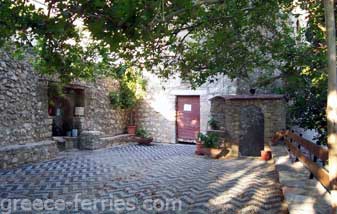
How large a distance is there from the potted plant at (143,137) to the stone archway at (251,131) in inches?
154

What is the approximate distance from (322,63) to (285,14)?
60.9 inches

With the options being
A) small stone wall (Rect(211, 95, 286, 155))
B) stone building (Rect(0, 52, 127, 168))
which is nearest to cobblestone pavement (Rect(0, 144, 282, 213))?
stone building (Rect(0, 52, 127, 168))

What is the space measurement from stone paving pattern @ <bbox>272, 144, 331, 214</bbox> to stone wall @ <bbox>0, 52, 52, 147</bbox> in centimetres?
615

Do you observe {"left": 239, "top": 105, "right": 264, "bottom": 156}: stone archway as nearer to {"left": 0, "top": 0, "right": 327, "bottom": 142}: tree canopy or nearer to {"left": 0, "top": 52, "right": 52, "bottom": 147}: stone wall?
{"left": 0, "top": 0, "right": 327, "bottom": 142}: tree canopy

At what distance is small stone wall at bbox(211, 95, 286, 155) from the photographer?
9.47m

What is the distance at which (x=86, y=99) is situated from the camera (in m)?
11.0

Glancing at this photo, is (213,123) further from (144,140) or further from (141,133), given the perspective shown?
(141,133)

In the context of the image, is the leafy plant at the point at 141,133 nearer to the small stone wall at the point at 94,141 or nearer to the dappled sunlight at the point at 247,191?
the small stone wall at the point at 94,141

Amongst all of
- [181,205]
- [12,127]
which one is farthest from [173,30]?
[12,127]

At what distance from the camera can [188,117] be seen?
522 inches

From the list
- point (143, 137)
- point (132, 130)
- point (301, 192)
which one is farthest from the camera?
point (132, 130)

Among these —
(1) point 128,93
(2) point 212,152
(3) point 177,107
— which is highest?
(1) point 128,93

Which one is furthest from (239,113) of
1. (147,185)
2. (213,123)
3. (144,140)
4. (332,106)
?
(332,106)

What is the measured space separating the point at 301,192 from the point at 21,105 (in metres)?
6.89
